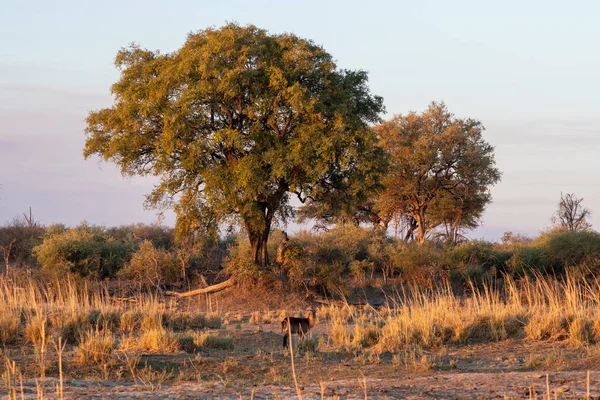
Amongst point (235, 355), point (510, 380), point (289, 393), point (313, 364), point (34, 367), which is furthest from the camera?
point (235, 355)

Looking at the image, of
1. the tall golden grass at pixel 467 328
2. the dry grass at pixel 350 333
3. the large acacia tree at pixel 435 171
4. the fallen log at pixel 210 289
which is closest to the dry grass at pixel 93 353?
the dry grass at pixel 350 333

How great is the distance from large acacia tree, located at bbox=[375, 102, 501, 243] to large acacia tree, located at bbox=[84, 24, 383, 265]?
17.4 m

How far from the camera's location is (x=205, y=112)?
70.6ft

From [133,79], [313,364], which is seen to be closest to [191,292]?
[133,79]

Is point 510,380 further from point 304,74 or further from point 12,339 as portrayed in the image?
point 304,74

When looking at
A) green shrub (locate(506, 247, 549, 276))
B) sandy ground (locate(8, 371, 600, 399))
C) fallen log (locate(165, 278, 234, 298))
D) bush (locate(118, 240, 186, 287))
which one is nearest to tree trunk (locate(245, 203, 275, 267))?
fallen log (locate(165, 278, 234, 298))

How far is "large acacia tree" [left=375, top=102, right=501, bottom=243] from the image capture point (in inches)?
1574

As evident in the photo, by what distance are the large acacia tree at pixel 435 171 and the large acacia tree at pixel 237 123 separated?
1737 cm

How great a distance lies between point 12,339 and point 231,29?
11374mm

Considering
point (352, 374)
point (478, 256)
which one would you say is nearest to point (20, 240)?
point (478, 256)

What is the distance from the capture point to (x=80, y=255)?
26.0 m

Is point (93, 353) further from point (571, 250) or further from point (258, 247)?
point (571, 250)

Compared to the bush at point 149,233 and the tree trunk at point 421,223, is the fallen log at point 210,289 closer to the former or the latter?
the bush at point 149,233

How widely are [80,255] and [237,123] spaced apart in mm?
8132
